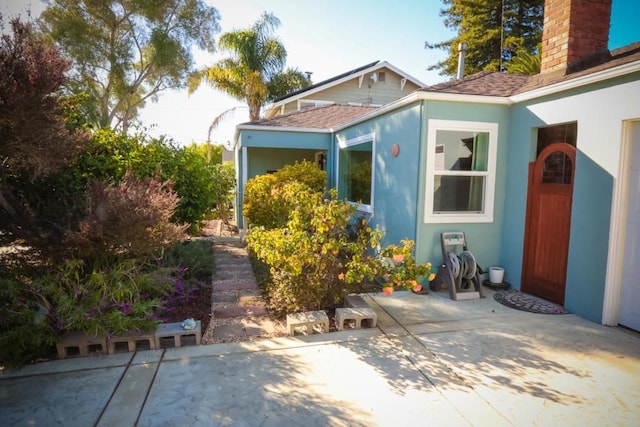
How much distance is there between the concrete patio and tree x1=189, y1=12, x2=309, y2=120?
17.4 meters

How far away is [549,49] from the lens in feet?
19.7

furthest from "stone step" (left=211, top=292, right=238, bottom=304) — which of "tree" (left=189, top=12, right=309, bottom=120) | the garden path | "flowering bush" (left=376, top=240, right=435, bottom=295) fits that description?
"tree" (left=189, top=12, right=309, bottom=120)

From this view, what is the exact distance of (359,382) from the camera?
10.7 ft

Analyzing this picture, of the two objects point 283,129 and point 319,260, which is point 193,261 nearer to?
point 319,260

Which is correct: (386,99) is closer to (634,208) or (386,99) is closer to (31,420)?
(634,208)

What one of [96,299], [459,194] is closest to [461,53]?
[459,194]

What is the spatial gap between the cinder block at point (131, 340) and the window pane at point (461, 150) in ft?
16.1

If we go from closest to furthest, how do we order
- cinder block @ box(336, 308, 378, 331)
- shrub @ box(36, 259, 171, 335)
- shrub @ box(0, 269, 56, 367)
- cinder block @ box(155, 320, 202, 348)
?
shrub @ box(0, 269, 56, 367) → shrub @ box(36, 259, 171, 335) → cinder block @ box(155, 320, 202, 348) → cinder block @ box(336, 308, 378, 331)

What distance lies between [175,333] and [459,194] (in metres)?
4.94

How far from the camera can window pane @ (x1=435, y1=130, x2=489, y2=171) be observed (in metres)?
5.95

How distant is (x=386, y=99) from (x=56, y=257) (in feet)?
55.6

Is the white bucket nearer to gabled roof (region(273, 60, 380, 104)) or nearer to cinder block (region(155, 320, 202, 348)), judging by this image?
cinder block (region(155, 320, 202, 348))

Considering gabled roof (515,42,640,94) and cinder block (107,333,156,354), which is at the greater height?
gabled roof (515,42,640,94)

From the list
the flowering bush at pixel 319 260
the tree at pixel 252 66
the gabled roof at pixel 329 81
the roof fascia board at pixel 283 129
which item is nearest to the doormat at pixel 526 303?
the flowering bush at pixel 319 260
